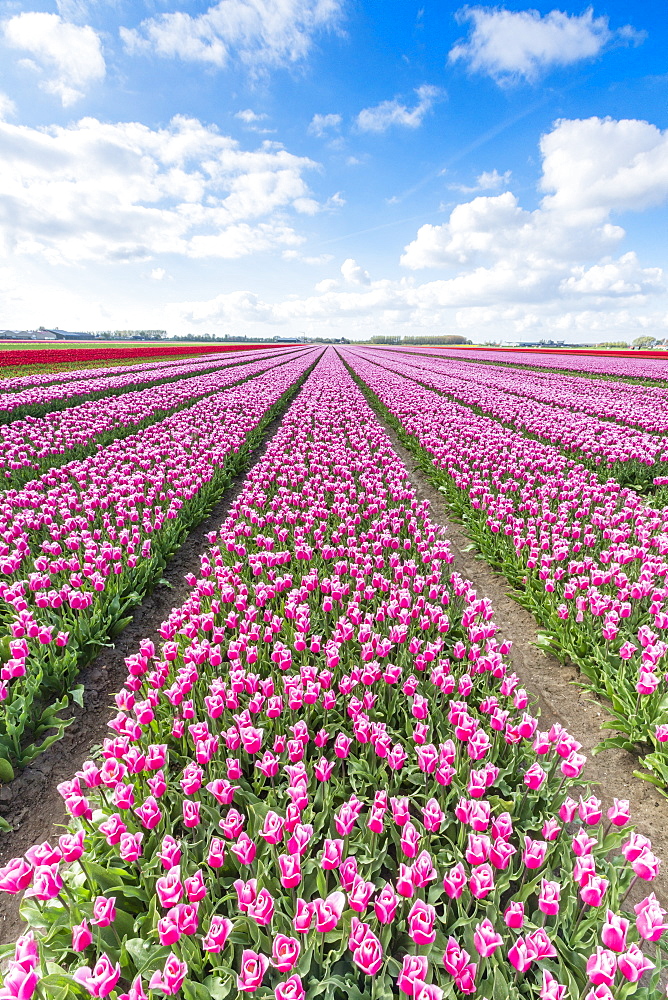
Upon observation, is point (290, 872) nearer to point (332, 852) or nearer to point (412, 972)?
point (332, 852)

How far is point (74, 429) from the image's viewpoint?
11.6 m

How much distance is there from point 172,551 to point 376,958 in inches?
229

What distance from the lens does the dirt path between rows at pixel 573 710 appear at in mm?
3111

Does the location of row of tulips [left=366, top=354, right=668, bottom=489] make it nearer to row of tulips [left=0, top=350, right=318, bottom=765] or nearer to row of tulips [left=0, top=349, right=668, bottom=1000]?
row of tulips [left=0, top=349, right=668, bottom=1000]

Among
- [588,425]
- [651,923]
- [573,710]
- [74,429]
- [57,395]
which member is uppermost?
[57,395]

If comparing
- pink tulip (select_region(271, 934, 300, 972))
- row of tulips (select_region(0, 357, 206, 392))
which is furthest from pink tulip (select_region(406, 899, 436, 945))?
row of tulips (select_region(0, 357, 206, 392))

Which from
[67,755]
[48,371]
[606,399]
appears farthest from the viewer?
[48,371]

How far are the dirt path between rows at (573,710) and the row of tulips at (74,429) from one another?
27.4ft

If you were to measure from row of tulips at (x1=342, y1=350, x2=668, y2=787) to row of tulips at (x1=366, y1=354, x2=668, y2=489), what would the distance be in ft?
4.01

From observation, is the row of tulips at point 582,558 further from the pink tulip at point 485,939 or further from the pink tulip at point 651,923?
the pink tulip at point 485,939

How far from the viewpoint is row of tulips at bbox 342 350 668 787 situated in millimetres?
3693

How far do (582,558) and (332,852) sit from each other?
15.6ft

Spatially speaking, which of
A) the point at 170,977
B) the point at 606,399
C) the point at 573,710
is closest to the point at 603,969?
the point at 170,977

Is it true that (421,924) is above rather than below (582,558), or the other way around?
above
